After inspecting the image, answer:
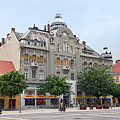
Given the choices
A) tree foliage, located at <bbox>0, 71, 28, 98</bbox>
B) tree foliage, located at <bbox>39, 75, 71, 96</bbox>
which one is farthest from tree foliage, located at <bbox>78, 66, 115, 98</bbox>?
tree foliage, located at <bbox>0, 71, 28, 98</bbox>

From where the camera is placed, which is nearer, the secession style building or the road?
the road

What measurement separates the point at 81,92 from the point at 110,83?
24.9ft

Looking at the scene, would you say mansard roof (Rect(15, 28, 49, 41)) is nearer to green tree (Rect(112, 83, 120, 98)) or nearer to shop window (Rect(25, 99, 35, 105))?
shop window (Rect(25, 99, 35, 105))

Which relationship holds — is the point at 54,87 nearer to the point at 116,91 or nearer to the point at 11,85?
the point at 11,85

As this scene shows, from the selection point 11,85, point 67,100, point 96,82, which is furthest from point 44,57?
point 11,85

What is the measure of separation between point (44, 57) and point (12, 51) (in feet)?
23.4

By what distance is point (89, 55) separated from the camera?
6109 cm

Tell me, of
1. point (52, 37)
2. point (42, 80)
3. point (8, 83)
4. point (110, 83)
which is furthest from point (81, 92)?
point (8, 83)

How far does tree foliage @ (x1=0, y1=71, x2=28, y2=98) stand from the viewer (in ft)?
135

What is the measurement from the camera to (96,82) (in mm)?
52562

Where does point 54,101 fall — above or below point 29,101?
below

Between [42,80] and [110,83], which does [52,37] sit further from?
[110,83]

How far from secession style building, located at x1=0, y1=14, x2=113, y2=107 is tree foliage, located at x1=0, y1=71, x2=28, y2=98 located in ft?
22.0

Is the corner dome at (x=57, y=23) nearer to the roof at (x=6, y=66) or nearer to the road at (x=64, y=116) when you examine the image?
the roof at (x=6, y=66)
